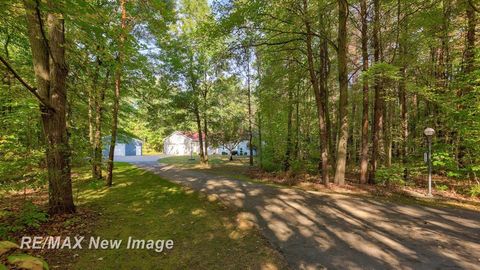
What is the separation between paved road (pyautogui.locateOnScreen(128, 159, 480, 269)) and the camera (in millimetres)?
4031

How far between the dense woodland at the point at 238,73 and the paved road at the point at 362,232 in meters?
3.53

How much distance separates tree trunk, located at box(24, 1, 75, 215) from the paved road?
14.6ft

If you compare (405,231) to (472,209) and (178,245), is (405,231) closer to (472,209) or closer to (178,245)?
(472,209)

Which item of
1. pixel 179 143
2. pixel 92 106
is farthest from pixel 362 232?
pixel 179 143

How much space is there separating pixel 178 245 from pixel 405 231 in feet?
15.5

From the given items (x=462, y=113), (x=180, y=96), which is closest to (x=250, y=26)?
(x=462, y=113)

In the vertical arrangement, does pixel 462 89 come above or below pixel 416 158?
above

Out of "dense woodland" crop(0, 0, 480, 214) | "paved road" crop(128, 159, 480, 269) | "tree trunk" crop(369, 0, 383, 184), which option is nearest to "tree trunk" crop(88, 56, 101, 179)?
"dense woodland" crop(0, 0, 480, 214)

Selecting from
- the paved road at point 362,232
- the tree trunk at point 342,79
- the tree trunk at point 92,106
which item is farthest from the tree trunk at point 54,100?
the tree trunk at point 342,79

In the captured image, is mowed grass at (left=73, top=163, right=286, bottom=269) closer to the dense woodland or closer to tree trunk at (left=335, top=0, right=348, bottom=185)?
the dense woodland

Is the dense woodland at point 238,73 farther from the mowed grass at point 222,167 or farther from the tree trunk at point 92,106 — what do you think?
the mowed grass at point 222,167

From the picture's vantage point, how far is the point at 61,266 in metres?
4.10

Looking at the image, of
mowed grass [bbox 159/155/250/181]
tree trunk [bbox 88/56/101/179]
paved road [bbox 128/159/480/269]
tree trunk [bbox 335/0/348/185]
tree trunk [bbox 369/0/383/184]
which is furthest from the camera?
mowed grass [bbox 159/155/250/181]

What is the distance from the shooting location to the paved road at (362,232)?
4.03 m
